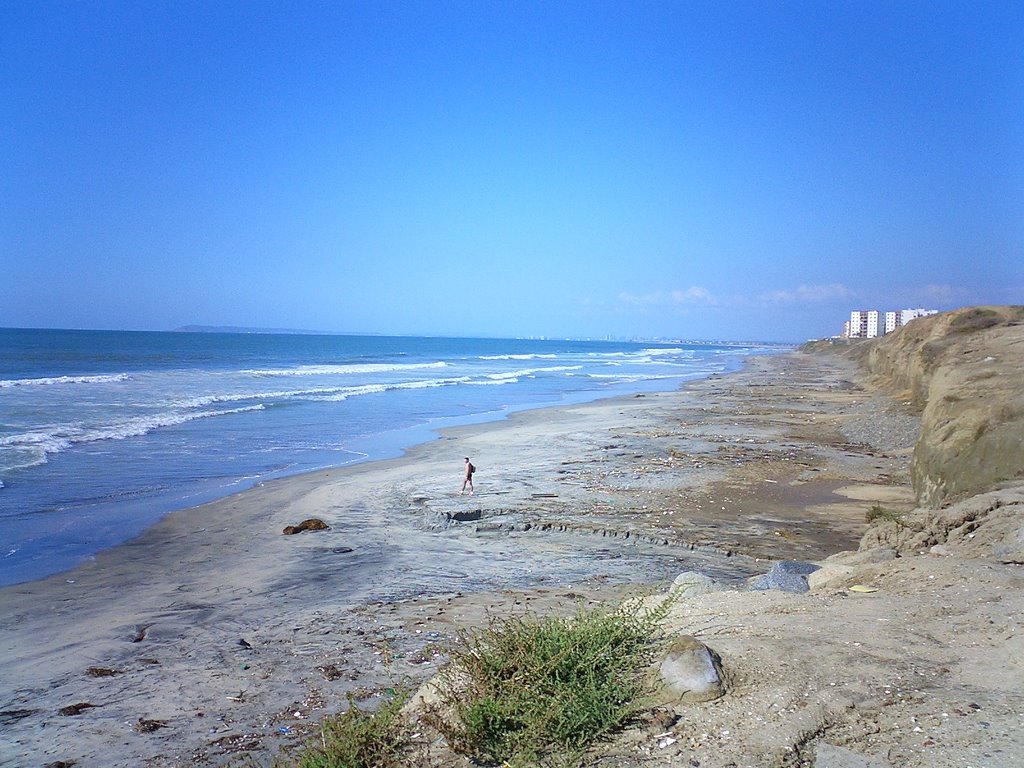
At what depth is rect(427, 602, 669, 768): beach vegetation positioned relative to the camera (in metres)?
4.46

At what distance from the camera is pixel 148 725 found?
6273 mm

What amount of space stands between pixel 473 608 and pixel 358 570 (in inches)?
104

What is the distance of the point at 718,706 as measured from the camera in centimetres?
467

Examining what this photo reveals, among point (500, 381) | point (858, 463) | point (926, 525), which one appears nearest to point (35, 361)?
point (500, 381)

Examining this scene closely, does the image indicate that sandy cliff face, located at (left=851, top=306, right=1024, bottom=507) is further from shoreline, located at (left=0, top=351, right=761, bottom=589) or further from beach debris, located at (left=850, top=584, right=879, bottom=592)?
shoreline, located at (left=0, top=351, right=761, bottom=589)

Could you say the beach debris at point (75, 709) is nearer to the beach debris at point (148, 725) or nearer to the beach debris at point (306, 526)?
the beach debris at point (148, 725)

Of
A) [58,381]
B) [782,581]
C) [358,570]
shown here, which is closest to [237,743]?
[358,570]

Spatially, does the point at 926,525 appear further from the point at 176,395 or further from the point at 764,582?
the point at 176,395

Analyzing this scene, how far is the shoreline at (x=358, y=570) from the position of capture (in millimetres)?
6637

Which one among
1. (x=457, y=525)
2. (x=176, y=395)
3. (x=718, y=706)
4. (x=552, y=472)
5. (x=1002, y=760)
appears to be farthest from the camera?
(x=176, y=395)

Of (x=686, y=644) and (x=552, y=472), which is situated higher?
(x=686, y=644)

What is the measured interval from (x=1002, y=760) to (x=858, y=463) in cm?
1652

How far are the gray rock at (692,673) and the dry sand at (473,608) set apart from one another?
15 centimetres

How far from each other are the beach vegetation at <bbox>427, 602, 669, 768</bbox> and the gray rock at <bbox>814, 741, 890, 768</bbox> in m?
1.06
